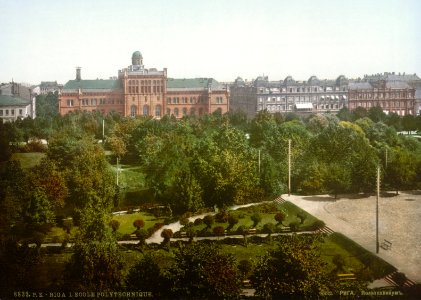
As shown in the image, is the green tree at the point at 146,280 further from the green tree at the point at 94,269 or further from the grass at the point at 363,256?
the grass at the point at 363,256

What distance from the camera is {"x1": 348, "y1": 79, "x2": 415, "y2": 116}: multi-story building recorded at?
69188mm

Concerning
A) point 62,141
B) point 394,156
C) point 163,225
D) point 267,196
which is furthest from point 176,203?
point 394,156

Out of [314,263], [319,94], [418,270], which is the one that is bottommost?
[418,270]

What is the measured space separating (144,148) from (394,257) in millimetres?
28341

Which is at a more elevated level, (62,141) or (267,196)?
(62,141)

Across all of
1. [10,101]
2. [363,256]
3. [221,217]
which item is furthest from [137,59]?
[363,256]

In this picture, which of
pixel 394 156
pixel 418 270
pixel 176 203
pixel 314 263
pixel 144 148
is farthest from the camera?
pixel 144 148

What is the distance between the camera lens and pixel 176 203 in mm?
28969

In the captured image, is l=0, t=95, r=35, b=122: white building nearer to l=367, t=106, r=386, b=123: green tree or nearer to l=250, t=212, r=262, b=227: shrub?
l=250, t=212, r=262, b=227: shrub

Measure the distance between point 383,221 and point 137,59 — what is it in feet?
204

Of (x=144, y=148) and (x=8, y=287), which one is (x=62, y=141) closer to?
(x=144, y=148)

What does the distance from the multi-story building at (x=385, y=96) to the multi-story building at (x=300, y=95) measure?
2199 millimetres

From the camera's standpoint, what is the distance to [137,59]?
80250 millimetres

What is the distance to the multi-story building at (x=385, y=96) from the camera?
69.2m
